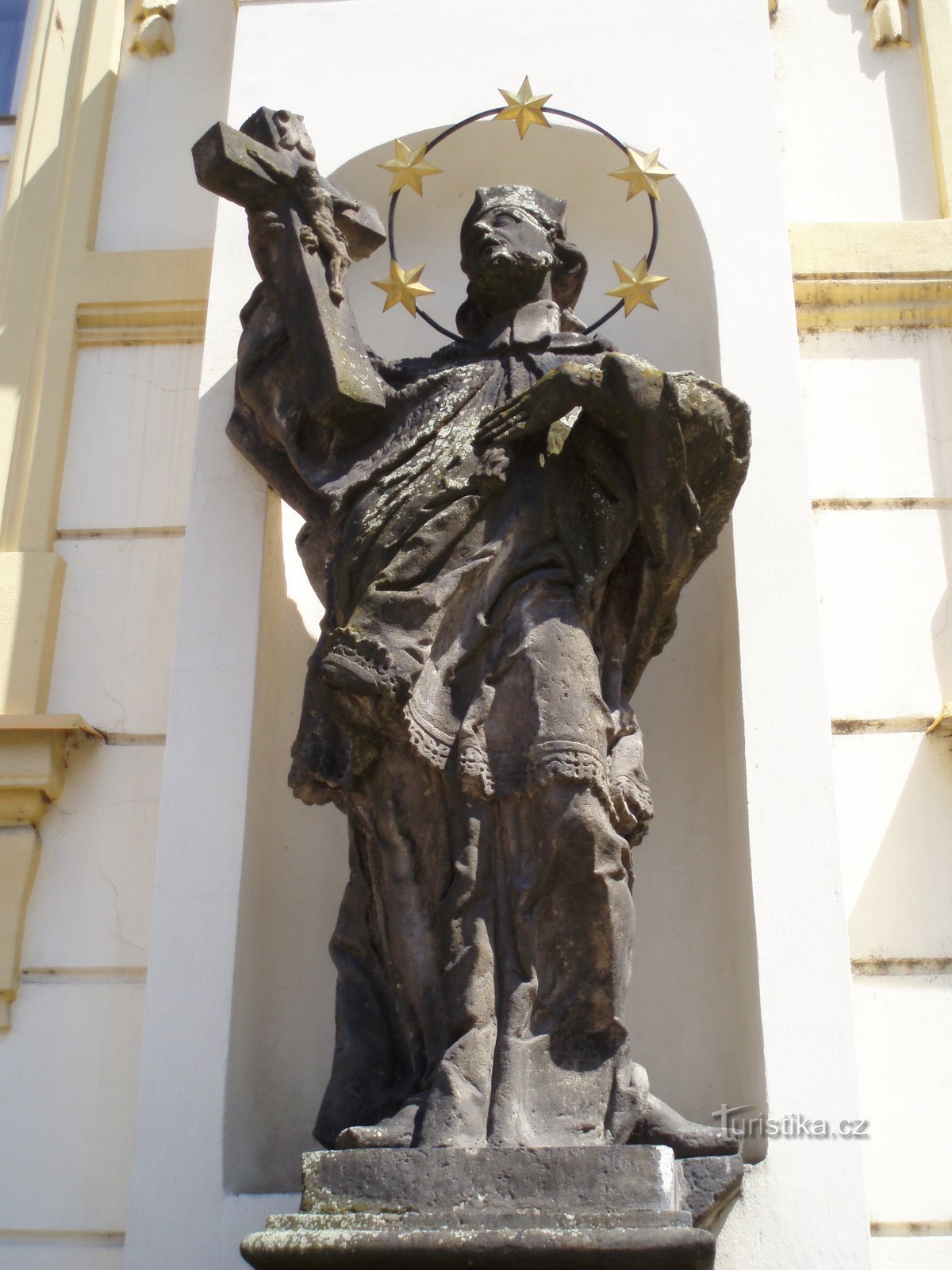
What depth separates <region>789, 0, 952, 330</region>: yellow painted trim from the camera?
182 inches

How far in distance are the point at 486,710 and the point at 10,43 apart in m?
3.81

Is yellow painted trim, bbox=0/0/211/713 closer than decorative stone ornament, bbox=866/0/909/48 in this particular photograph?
Yes

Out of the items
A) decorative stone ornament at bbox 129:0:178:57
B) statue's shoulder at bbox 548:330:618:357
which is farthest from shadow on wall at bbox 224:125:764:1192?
decorative stone ornament at bbox 129:0:178:57

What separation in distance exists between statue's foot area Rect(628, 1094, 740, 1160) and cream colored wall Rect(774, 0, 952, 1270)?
679 mm

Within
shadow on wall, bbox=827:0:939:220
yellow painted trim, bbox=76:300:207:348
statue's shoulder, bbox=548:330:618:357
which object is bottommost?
statue's shoulder, bbox=548:330:618:357

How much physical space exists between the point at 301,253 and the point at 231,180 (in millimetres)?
220

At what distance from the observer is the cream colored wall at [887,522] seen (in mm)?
3662

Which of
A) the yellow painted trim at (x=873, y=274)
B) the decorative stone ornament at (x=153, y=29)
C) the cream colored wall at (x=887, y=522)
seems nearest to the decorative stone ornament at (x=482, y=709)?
the cream colored wall at (x=887, y=522)

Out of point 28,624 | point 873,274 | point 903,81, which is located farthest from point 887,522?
point 28,624

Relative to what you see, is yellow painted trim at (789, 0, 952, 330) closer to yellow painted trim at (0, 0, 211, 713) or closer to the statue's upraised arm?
the statue's upraised arm

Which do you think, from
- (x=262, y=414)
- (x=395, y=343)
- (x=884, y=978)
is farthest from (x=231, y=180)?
(x=884, y=978)

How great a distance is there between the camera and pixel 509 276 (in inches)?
150

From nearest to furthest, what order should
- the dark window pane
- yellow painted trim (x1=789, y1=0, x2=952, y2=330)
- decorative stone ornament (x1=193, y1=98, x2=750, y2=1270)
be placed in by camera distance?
1. decorative stone ornament (x1=193, y1=98, x2=750, y2=1270)
2. yellow painted trim (x1=789, y1=0, x2=952, y2=330)
3. the dark window pane

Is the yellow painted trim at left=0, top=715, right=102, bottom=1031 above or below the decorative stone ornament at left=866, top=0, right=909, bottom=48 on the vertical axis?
below
